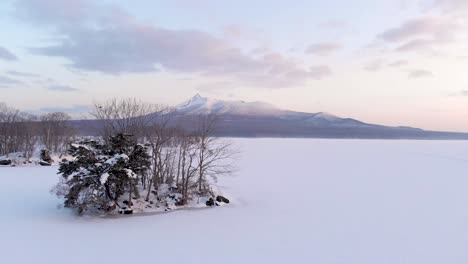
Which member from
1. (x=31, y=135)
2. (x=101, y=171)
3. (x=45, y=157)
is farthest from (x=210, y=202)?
(x=31, y=135)

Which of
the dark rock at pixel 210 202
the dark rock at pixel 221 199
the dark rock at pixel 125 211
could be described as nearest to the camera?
the dark rock at pixel 125 211

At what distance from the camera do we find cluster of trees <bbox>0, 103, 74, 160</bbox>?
33.7 m

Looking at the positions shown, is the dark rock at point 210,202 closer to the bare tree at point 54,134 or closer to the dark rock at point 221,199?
the dark rock at point 221,199

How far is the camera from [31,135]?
117 ft

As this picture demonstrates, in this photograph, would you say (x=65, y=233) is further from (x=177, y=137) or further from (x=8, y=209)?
(x=177, y=137)

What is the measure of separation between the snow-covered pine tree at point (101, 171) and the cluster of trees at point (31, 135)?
22.1 meters

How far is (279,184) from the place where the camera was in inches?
674

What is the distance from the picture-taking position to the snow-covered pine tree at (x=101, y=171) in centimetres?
1050

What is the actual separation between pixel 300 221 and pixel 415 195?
7472 mm

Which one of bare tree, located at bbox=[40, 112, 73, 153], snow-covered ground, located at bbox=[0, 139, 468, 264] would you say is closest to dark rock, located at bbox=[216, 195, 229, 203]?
snow-covered ground, located at bbox=[0, 139, 468, 264]

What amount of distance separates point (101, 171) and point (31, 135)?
101 ft

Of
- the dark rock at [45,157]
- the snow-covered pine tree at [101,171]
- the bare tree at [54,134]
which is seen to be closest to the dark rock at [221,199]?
the snow-covered pine tree at [101,171]

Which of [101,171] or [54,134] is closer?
[101,171]

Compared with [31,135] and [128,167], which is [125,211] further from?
[31,135]
